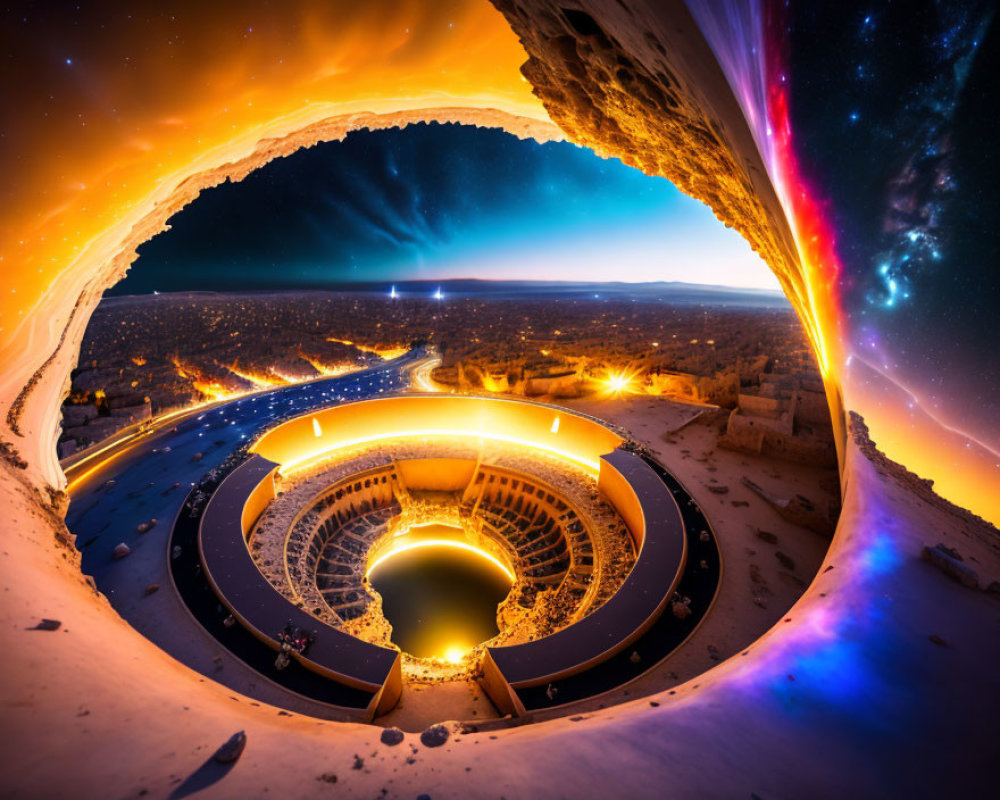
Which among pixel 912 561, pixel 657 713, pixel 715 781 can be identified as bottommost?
pixel 657 713

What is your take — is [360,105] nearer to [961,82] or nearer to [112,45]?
[112,45]

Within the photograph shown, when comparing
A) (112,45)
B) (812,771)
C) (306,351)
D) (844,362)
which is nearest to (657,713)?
(812,771)

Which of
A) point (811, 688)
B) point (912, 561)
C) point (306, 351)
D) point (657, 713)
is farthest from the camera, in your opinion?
point (306, 351)

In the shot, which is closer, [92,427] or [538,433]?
[92,427]

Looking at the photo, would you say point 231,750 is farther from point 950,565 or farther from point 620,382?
point 620,382

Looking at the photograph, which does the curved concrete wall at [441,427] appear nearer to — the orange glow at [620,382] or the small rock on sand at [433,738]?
the orange glow at [620,382]

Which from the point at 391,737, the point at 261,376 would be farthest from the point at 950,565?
the point at 261,376

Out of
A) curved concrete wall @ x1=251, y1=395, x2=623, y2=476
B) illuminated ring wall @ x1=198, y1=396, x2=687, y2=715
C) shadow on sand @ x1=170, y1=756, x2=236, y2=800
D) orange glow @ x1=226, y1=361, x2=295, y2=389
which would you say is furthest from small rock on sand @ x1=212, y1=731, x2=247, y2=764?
orange glow @ x1=226, y1=361, x2=295, y2=389

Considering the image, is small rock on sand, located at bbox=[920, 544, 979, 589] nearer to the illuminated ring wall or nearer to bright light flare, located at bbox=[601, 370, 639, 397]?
the illuminated ring wall
